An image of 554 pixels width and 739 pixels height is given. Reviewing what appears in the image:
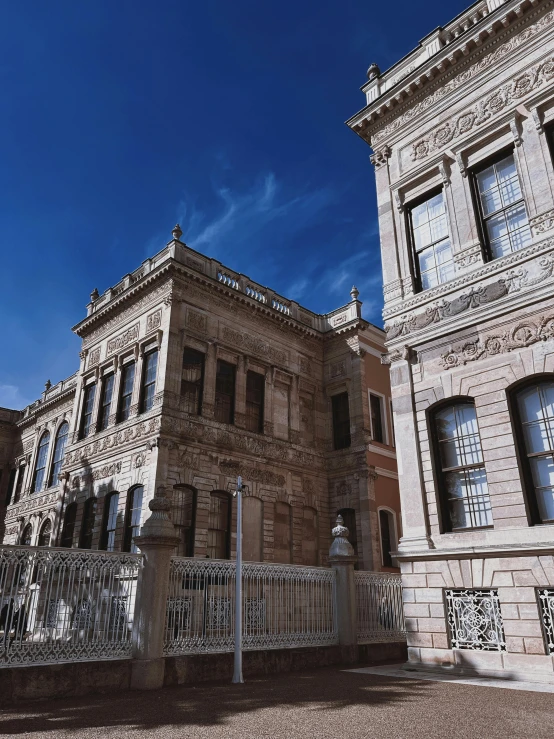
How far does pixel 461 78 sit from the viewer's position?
1171 cm

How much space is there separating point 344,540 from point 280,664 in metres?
2.74

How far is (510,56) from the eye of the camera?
10898 mm

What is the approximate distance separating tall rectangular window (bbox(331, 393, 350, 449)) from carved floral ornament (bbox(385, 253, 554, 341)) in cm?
1059

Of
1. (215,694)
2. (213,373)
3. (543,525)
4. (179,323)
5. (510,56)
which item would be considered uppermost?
(510,56)

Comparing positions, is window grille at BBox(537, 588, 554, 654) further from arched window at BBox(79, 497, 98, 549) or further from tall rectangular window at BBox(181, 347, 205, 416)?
arched window at BBox(79, 497, 98, 549)

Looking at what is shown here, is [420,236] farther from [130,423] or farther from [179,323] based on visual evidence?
[130,423]

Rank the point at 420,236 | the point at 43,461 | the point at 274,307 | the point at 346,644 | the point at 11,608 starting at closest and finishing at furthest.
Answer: the point at 11,608 → the point at 346,644 → the point at 420,236 → the point at 274,307 → the point at 43,461

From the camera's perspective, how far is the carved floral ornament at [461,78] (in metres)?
10.7

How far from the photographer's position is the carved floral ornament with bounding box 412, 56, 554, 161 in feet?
34.0

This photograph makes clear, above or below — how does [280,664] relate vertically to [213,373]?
below

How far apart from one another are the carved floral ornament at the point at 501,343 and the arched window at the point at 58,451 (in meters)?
21.8

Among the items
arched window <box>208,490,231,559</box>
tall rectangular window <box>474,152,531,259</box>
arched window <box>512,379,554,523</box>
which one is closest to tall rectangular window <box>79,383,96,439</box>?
arched window <box>208,490,231,559</box>

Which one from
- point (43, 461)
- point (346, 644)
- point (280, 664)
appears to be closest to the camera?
point (280, 664)

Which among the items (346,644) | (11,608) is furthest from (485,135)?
(11,608)
